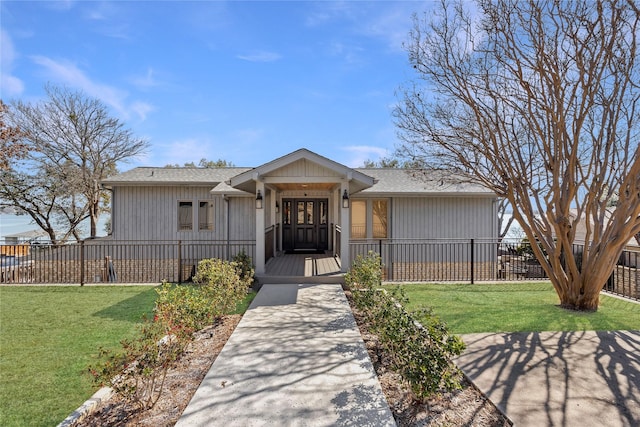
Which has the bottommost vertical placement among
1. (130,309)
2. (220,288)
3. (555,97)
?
(130,309)

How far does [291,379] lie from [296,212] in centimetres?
1033

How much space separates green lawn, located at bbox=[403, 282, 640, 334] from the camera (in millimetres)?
5523

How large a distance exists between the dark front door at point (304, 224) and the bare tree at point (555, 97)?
6550 millimetres

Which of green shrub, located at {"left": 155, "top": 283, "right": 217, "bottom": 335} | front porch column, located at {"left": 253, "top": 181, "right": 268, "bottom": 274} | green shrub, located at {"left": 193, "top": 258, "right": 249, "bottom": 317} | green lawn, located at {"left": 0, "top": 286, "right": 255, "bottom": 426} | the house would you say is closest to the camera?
green lawn, located at {"left": 0, "top": 286, "right": 255, "bottom": 426}

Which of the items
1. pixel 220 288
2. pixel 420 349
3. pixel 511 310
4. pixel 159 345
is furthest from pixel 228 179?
pixel 420 349

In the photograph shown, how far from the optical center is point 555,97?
19.6ft

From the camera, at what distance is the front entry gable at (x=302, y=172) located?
27.0 feet

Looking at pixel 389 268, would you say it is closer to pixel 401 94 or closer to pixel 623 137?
pixel 401 94

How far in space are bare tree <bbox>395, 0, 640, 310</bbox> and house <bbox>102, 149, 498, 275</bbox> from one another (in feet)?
15.5

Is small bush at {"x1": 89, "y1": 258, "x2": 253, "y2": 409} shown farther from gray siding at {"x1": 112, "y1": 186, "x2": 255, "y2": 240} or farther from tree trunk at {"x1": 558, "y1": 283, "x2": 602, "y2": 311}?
gray siding at {"x1": 112, "y1": 186, "x2": 255, "y2": 240}

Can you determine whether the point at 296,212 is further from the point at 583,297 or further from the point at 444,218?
the point at 583,297

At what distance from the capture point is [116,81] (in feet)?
43.7

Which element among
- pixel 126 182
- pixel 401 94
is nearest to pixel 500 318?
pixel 401 94

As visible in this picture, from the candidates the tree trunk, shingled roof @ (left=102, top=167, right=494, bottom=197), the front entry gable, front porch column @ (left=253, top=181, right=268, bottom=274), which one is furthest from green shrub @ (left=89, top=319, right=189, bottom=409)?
shingled roof @ (left=102, top=167, right=494, bottom=197)
